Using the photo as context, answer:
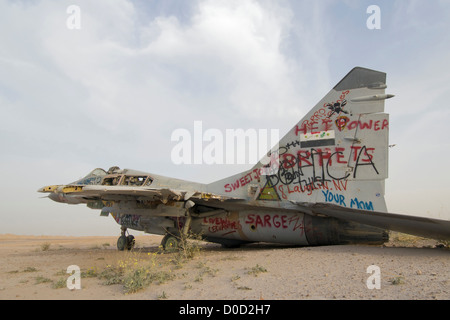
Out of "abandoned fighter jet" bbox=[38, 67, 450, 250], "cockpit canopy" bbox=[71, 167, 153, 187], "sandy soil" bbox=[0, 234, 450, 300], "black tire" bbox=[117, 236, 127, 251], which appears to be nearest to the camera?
"sandy soil" bbox=[0, 234, 450, 300]

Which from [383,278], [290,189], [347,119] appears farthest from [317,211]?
[383,278]

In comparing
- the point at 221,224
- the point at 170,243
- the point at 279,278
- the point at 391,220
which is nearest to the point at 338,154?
the point at 391,220

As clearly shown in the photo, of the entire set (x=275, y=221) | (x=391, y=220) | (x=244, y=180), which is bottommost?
(x=275, y=221)

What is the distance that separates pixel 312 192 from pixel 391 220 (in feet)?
7.44

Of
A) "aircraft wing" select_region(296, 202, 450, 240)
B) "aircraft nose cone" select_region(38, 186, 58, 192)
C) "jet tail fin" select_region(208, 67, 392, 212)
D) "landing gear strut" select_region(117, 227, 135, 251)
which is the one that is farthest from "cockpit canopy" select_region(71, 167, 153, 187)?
"aircraft wing" select_region(296, 202, 450, 240)

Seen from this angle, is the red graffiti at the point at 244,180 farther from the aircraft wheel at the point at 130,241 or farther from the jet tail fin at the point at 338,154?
the aircraft wheel at the point at 130,241

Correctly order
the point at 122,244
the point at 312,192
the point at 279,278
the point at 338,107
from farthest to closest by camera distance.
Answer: the point at 122,244 < the point at 338,107 < the point at 312,192 < the point at 279,278

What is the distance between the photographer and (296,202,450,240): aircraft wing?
6.66m

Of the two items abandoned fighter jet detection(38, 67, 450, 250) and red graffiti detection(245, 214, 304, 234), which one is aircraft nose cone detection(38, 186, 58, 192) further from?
red graffiti detection(245, 214, 304, 234)

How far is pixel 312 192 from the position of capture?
8891mm

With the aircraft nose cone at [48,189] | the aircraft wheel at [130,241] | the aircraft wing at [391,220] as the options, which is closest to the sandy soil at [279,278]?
the aircraft wing at [391,220]

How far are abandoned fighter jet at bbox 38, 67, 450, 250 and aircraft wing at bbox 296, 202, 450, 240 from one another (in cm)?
2

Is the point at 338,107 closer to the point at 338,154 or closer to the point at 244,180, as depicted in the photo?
the point at 338,154
